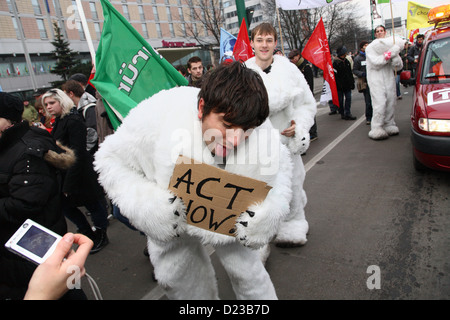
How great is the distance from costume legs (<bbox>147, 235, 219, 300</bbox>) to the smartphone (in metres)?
0.66

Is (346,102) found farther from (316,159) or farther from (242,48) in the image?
(242,48)

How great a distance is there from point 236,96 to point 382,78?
5.46m

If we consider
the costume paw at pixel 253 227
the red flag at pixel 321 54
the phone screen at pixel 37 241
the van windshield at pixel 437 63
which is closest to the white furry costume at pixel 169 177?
the costume paw at pixel 253 227

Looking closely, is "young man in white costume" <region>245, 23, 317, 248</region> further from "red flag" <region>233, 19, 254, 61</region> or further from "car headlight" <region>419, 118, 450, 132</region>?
"red flag" <region>233, 19, 254, 61</region>

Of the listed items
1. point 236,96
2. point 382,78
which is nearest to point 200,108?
point 236,96

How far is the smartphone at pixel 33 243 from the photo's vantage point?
1.18m

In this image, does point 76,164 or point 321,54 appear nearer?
point 76,164

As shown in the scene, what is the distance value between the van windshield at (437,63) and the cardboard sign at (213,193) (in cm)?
402

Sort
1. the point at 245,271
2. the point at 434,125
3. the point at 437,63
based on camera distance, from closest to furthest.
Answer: the point at 245,271 < the point at 434,125 < the point at 437,63

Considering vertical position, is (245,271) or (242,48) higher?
(242,48)

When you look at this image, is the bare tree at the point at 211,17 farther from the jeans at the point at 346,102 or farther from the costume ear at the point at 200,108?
the costume ear at the point at 200,108

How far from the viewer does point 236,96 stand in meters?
1.43
